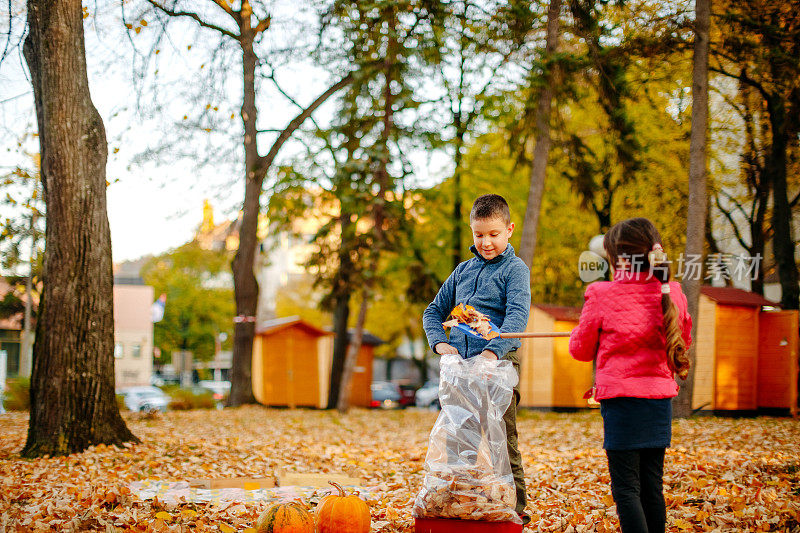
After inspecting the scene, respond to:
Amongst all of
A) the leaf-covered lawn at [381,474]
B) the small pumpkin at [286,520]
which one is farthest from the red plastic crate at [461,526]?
the leaf-covered lawn at [381,474]

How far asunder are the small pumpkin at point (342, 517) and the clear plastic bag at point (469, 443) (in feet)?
0.96

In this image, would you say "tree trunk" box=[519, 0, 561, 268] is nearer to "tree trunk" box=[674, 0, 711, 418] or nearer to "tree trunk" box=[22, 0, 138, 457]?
"tree trunk" box=[674, 0, 711, 418]

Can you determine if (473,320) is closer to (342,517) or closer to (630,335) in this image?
(630,335)

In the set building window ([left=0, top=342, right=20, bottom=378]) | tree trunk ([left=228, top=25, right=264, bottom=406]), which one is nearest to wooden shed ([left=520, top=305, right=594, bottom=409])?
tree trunk ([left=228, top=25, right=264, bottom=406])

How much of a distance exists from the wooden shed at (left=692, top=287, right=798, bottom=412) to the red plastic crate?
1327 cm

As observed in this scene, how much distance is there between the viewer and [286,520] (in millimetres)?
3578

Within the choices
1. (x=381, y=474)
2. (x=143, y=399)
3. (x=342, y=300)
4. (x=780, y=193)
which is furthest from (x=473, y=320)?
(x=143, y=399)

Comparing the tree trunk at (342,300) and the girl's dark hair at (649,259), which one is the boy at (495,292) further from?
the tree trunk at (342,300)

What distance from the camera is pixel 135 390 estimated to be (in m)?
29.6

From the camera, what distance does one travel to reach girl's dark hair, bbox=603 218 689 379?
10.00 ft

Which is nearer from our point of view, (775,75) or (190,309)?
(775,75)

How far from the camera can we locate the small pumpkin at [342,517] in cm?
363

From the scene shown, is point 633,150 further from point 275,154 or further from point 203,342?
point 203,342

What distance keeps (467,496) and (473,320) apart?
871mm
